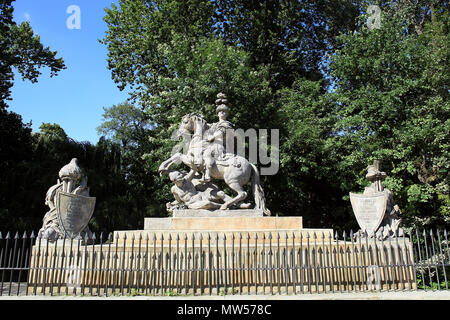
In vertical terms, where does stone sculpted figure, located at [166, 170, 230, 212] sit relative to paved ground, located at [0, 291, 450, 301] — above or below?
above

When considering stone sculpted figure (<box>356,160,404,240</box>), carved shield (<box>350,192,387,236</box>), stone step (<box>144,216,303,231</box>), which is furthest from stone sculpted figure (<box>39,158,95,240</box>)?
stone sculpted figure (<box>356,160,404,240</box>)

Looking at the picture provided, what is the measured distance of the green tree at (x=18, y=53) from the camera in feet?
61.7

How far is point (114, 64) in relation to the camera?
23281 mm

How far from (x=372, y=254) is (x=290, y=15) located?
19220mm

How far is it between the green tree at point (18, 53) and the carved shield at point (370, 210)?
17766 millimetres

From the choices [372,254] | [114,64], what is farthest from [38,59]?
[372,254]

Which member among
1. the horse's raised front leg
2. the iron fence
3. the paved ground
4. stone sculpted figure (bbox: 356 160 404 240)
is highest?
the horse's raised front leg

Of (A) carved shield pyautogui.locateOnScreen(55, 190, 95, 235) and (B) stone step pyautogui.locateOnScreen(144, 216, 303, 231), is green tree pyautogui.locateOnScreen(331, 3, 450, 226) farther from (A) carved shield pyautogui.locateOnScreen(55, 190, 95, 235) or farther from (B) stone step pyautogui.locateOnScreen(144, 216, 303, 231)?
(A) carved shield pyautogui.locateOnScreen(55, 190, 95, 235)

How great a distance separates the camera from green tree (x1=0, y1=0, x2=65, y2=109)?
18.8 m

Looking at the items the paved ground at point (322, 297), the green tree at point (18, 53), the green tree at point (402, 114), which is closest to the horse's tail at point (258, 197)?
the paved ground at point (322, 297)

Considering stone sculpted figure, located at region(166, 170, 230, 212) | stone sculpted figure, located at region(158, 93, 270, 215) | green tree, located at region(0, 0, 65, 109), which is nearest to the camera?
stone sculpted figure, located at region(166, 170, 230, 212)

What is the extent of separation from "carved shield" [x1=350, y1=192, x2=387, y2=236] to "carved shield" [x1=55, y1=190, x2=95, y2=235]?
663 cm

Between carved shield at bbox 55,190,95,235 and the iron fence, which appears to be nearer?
the iron fence

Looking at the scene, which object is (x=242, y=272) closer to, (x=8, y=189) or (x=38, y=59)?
(x=8, y=189)
